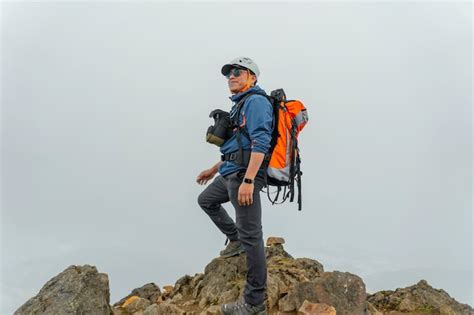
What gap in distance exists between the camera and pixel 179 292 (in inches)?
497

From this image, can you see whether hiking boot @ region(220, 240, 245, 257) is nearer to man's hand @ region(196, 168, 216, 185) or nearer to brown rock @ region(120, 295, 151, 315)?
man's hand @ region(196, 168, 216, 185)

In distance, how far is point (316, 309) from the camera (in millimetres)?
9438

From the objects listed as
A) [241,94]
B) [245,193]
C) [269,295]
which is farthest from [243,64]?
[269,295]

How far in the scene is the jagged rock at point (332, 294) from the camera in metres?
9.80

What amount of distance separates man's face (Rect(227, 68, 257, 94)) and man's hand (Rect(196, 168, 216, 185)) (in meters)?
3.20

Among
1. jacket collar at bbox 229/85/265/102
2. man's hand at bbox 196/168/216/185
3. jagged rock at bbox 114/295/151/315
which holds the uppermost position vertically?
jacket collar at bbox 229/85/265/102

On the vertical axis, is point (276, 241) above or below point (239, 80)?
below

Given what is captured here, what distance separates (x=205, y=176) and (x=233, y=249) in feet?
7.63

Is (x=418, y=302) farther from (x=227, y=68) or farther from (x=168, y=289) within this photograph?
(x=227, y=68)

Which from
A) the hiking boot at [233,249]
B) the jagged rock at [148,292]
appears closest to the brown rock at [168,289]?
the jagged rock at [148,292]

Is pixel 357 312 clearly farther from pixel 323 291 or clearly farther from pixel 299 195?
pixel 299 195

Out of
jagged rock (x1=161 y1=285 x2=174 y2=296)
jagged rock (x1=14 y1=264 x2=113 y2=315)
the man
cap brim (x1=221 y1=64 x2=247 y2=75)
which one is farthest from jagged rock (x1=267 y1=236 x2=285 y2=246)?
cap brim (x1=221 y1=64 x2=247 y2=75)

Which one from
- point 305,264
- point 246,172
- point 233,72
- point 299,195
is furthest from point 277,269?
point 233,72

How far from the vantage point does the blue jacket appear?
7.96m
